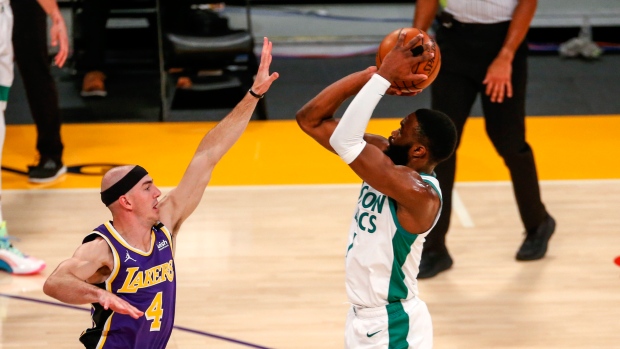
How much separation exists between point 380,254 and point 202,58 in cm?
543

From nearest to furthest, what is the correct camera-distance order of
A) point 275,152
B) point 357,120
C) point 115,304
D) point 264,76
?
point 115,304, point 357,120, point 264,76, point 275,152

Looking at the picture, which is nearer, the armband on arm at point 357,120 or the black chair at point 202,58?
the armband on arm at point 357,120

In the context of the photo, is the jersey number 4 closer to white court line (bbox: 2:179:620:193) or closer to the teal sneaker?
the teal sneaker

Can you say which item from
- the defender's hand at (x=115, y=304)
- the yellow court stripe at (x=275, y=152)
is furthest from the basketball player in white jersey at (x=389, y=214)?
the yellow court stripe at (x=275, y=152)

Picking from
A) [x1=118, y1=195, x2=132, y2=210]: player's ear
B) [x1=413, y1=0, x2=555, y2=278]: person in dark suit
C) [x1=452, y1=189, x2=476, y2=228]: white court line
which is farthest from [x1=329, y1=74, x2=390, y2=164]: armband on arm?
[x1=452, y1=189, x2=476, y2=228]: white court line

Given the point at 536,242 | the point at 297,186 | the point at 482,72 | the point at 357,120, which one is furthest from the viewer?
the point at 297,186

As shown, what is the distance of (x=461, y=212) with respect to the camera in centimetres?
704

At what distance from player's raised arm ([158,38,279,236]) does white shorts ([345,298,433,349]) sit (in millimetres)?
833

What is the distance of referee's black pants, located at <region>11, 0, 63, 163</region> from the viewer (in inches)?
280

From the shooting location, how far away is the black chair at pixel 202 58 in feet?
29.1

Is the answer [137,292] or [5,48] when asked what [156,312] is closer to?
[137,292]

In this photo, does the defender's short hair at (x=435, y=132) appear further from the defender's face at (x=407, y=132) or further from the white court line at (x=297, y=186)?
the white court line at (x=297, y=186)

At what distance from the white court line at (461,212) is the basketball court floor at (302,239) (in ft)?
0.06

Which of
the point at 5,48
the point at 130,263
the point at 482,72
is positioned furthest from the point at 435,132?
the point at 5,48
